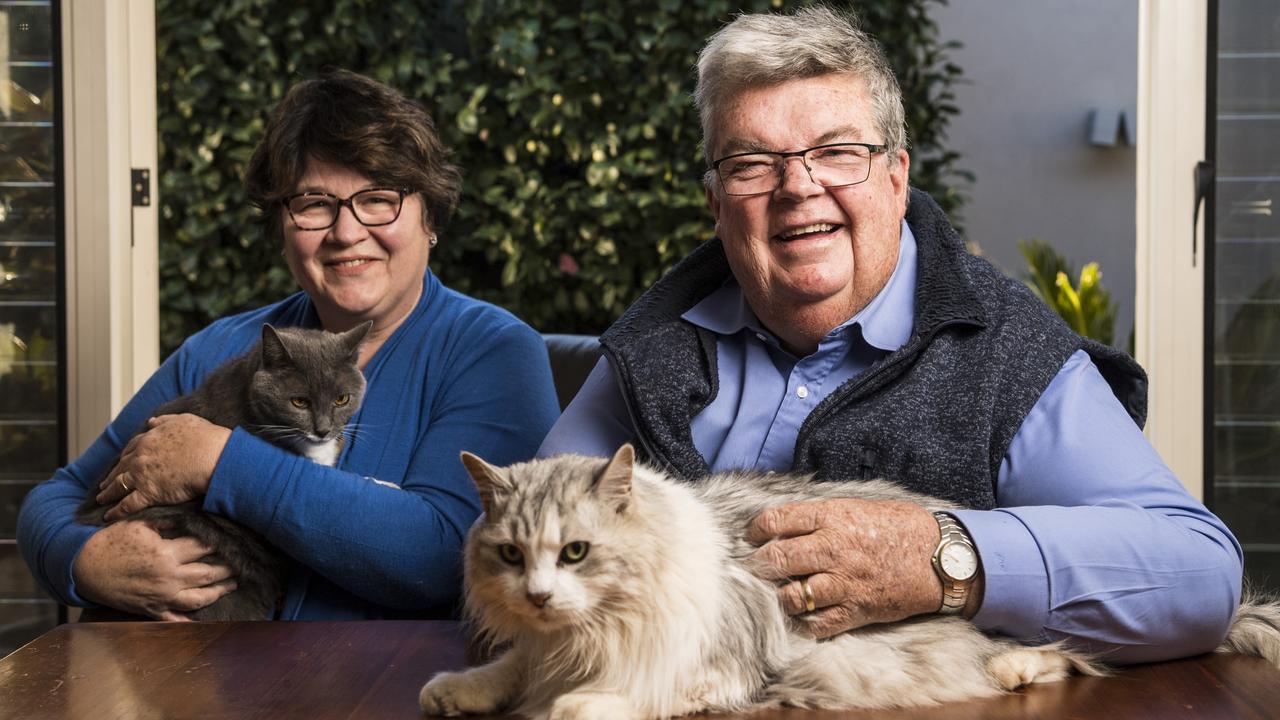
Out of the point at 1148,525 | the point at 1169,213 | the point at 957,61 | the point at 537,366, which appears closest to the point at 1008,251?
the point at 957,61

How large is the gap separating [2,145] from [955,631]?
324 cm

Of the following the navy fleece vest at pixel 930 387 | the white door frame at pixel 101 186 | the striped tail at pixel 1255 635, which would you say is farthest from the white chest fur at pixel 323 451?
the white door frame at pixel 101 186

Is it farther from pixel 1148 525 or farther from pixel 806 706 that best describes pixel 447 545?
pixel 1148 525

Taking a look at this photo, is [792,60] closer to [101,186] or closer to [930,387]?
[930,387]

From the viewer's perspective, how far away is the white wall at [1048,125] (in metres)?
6.29

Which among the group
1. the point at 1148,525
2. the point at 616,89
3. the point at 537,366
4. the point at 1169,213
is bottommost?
the point at 1148,525

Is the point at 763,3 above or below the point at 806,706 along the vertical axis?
above

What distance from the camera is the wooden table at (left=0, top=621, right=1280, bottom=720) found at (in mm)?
1359

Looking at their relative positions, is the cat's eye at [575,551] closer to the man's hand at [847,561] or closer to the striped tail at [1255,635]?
the man's hand at [847,561]

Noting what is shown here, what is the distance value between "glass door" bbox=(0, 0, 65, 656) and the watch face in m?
3.07

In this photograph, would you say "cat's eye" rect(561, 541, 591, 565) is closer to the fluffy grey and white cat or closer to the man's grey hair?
the fluffy grey and white cat

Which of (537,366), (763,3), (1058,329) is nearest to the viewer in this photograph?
(1058,329)

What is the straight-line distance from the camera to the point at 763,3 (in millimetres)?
4910

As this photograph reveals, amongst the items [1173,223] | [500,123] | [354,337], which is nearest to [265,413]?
[354,337]
